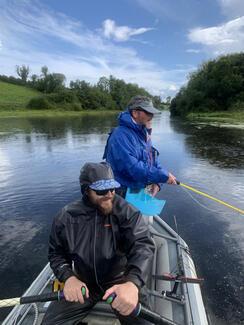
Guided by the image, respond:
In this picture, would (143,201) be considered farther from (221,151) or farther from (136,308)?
(221,151)

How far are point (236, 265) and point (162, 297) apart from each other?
3.40 m

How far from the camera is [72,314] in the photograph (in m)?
2.92

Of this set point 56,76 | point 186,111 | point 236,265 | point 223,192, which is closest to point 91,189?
point 236,265

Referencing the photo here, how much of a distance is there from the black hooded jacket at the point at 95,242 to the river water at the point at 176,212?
2.68 metres

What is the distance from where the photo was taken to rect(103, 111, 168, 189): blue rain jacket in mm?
4289

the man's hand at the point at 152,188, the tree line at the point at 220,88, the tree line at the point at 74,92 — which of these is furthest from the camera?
the tree line at the point at 74,92

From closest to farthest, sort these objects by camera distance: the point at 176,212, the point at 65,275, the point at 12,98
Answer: the point at 65,275, the point at 176,212, the point at 12,98

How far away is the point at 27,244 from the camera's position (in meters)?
7.16

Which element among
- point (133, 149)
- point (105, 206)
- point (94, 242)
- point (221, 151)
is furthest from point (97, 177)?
point (221, 151)

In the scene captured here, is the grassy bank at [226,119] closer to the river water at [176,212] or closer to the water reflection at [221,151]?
the water reflection at [221,151]

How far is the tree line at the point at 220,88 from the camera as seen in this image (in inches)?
2457

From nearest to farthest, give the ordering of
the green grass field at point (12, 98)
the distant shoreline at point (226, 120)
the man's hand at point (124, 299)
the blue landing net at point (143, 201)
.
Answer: the man's hand at point (124, 299)
the blue landing net at point (143, 201)
the distant shoreline at point (226, 120)
the green grass field at point (12, 98)

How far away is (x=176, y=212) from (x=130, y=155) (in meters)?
5.19

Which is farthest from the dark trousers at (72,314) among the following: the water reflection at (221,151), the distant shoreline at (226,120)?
the distant shoreline at (226,120)
